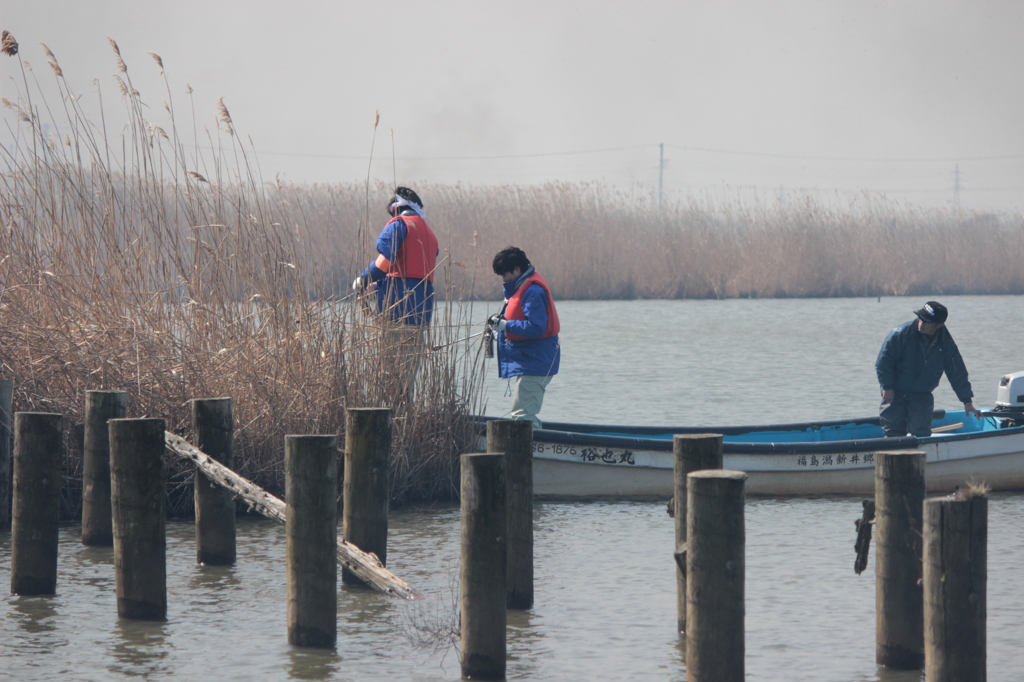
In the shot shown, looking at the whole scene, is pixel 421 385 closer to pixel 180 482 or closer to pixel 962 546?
pixel 180 482

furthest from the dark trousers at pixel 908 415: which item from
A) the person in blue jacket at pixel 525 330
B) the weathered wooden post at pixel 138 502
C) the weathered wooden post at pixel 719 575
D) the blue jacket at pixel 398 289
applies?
the weathered wooden post at pixel 138 502

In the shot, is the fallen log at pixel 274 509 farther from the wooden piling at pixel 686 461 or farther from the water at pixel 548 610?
the wooden piling at pixel 686 461

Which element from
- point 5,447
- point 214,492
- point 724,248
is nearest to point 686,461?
point 214,492

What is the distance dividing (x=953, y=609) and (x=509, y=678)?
1.74 meters

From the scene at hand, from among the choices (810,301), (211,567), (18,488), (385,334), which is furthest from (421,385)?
(810,301)

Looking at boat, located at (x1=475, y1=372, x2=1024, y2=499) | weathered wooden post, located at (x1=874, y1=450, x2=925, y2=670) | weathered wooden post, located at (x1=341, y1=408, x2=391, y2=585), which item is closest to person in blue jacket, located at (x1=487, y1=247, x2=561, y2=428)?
boat, located at (x1=475, y1=372, x2=1024, y2=499)

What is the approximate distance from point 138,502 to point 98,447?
1593 mm

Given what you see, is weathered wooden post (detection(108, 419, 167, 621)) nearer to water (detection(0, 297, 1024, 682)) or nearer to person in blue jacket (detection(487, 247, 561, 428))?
water (detection(0, 297, 1024, 682))

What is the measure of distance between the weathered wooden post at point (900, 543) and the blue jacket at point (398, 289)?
4.29 m

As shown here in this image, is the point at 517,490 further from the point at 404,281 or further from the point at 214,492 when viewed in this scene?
the point at 404,281

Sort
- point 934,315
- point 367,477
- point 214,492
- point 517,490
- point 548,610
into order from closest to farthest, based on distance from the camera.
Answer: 1. point 517,490
2. point 548,610
3. point 367,477
4. point 214,492
5. point 934,315

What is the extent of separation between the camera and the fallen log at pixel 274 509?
19.5 ft

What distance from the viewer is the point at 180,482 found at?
8.52 meters

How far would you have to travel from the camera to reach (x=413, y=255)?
931cm
